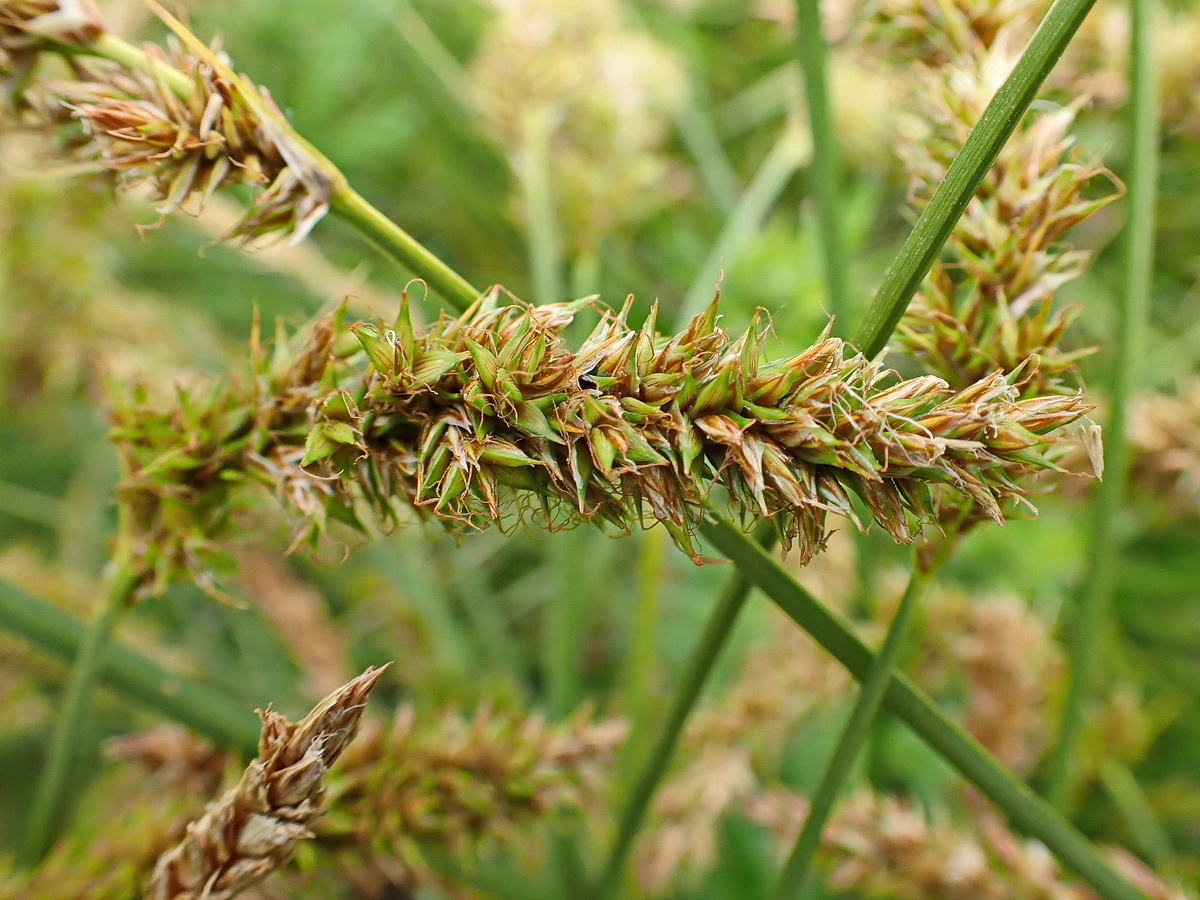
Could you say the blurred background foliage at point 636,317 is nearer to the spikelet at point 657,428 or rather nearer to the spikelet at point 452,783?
the spikelet at point 452,783

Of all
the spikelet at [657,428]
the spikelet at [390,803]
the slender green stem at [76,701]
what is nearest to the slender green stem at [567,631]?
→ the spikelet at [390,803]

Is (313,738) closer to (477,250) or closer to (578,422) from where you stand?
(578,422)

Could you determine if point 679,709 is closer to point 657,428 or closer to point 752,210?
point 657,428

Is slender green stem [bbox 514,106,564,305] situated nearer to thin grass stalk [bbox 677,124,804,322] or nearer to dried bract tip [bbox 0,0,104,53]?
thin grass stalk [bbox 677,124,804,322]

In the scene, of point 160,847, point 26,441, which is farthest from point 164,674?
point 26,441

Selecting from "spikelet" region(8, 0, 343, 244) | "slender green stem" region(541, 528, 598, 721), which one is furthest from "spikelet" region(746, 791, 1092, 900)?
"spikelet" region(8, 0, 343, 244)

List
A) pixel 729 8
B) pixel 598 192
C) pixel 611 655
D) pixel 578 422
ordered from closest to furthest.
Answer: pixel 578 422 → pixel 598 192 → pixel 611 655 → pixel 729 8

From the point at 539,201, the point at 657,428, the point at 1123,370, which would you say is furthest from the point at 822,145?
the point at 539,201
